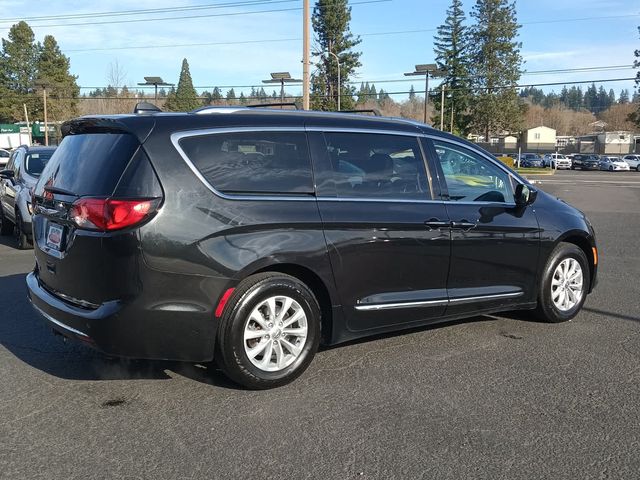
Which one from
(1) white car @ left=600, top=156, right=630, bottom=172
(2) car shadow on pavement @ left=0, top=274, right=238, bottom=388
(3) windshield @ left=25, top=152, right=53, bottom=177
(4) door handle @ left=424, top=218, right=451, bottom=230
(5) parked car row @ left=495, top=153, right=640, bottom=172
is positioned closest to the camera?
(2) car shadow on pavement @ left=0, top=274, right=238, bottom=388

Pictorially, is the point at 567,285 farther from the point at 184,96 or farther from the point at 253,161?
the point at 184,96

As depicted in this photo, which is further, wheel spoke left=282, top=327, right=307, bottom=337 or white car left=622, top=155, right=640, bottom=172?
white car left=622, top=155, right=640, bottom=172

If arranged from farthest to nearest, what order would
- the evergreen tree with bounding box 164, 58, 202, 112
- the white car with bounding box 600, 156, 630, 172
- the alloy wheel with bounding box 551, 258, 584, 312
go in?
the evergreen tree with bounding box 164, 58, 202, 112, the white car with bounding box 600, 156, 630, 172, the alloy wheel with bounding box 551, 258, 584, 312

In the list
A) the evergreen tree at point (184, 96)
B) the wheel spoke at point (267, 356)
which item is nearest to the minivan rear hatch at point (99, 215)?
the wheel spoke at point (267, 356)

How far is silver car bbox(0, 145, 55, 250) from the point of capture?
955 centimetres

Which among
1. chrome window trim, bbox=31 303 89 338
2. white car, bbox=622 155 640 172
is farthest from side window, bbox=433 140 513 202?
white car, bbox=622 155 640 172

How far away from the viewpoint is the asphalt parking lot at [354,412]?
3.05m

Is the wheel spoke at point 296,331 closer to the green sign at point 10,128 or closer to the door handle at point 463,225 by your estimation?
the door handle at point 463,225

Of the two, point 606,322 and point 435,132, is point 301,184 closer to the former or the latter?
point 435,132

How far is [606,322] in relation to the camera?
5.60 metres

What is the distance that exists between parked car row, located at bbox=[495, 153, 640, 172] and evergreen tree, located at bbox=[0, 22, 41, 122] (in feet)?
171

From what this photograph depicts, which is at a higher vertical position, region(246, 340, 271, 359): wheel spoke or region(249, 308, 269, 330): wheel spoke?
region(249, 308, 269, 330): wheel spoke

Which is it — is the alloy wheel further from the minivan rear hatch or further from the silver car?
the silver car

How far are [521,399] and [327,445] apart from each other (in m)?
1.39
